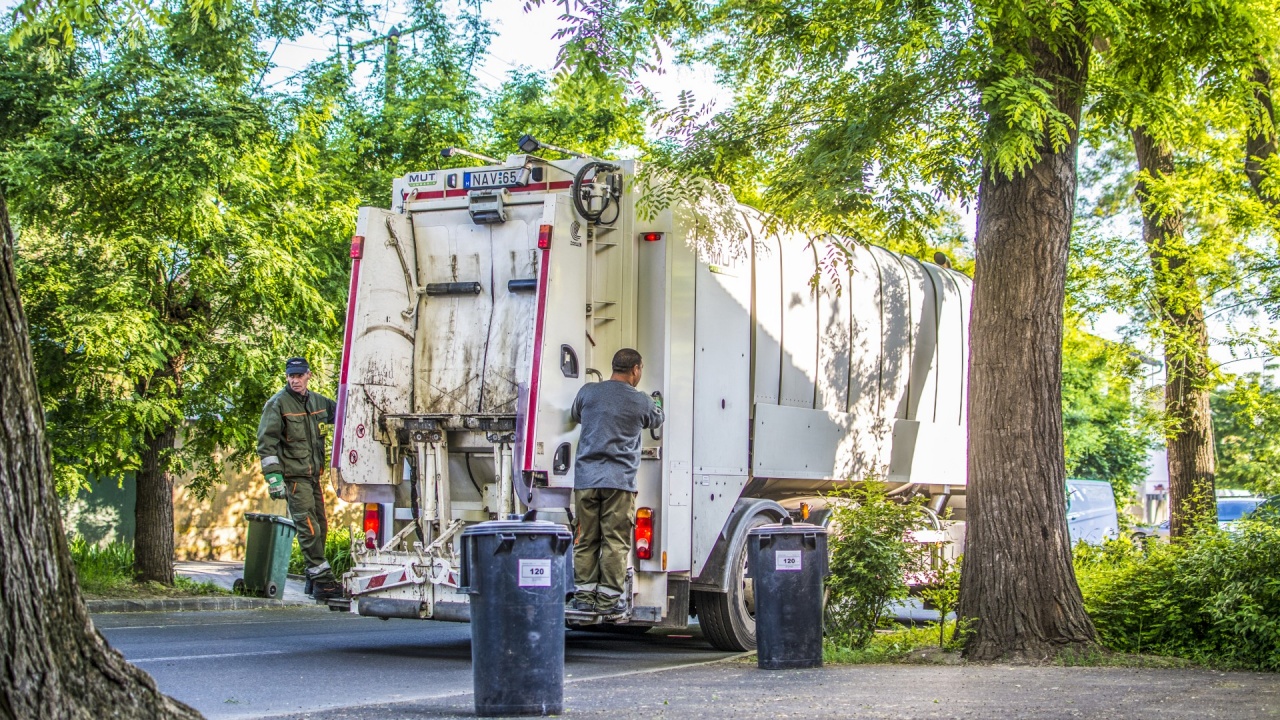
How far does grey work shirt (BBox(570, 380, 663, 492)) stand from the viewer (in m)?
8.38

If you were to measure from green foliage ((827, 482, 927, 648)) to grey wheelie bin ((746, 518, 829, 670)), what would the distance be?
41.3 inches

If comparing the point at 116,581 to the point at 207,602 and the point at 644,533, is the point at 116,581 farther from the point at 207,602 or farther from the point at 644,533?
the point at 644,533

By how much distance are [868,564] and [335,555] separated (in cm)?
934

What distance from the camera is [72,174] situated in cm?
1273

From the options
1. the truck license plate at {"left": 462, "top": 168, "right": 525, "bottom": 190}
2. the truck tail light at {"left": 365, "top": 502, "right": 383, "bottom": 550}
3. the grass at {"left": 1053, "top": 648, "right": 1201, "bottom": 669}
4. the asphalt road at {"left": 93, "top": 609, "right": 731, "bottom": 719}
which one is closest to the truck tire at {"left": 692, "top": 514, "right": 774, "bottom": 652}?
the asphalt road at {"left": 93, "top": 609, "right": 731, "bottom": 719}

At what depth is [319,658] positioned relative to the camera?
8.95 metres

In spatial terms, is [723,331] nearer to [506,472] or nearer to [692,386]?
[692,386]

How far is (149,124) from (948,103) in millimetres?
7503

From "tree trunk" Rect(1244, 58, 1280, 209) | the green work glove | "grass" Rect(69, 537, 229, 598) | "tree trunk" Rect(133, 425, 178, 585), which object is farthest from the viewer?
"tree trunk" Rect(133, 425, 178, 585)

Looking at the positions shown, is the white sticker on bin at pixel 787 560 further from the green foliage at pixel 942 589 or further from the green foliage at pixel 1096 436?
the green foliage at pixel 1096 436

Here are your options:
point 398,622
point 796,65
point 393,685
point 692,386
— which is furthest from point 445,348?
point 398,622

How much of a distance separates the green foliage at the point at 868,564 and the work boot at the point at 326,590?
3353 millimetres

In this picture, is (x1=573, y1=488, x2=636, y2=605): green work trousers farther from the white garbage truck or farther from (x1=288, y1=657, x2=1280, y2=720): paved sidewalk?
(x1=288, y1=657, x2=1280, y2=720): paved sidewalk

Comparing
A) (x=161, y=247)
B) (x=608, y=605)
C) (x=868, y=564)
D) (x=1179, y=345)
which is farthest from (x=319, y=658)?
(x=1179, y=345)
